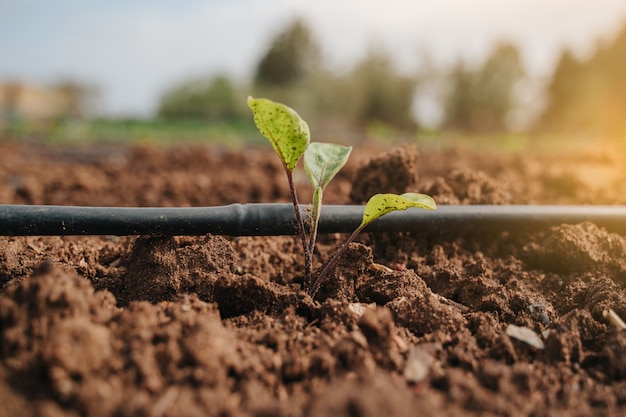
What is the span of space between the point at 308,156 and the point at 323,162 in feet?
0.16

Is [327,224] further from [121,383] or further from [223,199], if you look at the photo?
[223,199]

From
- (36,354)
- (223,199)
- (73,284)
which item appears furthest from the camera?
(223,199)

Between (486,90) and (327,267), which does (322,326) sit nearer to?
(327,267)

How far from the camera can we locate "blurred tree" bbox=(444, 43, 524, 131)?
1344 inches

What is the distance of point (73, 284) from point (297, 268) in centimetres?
85

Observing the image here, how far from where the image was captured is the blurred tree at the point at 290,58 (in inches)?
1617

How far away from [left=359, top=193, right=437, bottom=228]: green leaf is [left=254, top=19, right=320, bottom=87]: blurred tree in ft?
134

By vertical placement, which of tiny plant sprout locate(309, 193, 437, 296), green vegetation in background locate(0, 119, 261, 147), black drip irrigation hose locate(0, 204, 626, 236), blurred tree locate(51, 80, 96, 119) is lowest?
black drip irrigation hose locate(0, 204, 626, 236)

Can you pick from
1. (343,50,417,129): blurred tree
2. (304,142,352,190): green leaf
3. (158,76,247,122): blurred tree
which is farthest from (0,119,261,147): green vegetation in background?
(158,76,247,122): blurred tree

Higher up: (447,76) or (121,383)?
(447,76)

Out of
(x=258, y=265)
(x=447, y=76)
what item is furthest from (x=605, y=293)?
(x=447, y=76)

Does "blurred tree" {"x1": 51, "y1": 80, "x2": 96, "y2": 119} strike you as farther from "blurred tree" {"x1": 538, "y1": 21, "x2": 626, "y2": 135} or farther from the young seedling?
the young seedling

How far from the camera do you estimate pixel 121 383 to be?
0.90 metres

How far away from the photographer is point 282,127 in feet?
4.08
